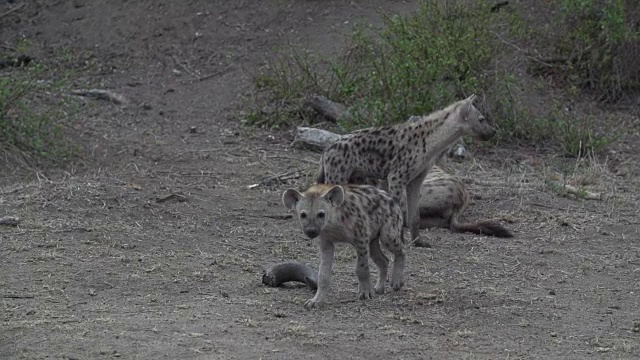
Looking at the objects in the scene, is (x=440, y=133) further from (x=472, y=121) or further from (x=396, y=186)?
(x=396, y=186)

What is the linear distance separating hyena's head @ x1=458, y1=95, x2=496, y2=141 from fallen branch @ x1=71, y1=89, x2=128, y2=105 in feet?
16.4

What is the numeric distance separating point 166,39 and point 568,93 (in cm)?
460

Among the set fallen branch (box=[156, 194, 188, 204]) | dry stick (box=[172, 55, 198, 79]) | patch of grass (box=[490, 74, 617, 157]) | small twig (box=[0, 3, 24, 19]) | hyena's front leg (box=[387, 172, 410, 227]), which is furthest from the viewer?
small twig (box=[0, 3, 24, 19])

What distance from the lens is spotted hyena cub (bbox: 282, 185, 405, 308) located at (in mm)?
6328

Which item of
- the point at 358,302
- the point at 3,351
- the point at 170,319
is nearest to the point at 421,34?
the point at 358,302

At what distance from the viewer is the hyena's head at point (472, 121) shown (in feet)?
27.5

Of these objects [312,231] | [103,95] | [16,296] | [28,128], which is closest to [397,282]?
[312,231]

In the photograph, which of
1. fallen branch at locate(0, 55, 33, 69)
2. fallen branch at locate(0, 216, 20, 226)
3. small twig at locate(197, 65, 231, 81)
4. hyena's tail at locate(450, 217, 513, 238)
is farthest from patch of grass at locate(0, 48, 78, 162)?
hyena's tail at locate(450, 217, 513, 238)

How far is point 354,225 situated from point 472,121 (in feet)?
7.35

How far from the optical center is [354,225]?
21.1 ft

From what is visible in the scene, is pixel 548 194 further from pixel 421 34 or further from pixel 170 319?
pixel 170 319

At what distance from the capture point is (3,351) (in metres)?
5.53

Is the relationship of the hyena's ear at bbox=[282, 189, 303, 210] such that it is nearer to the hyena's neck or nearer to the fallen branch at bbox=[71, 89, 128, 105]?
the hyena's neck

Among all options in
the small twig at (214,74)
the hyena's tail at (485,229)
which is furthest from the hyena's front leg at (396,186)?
the small twig at (214,74)
